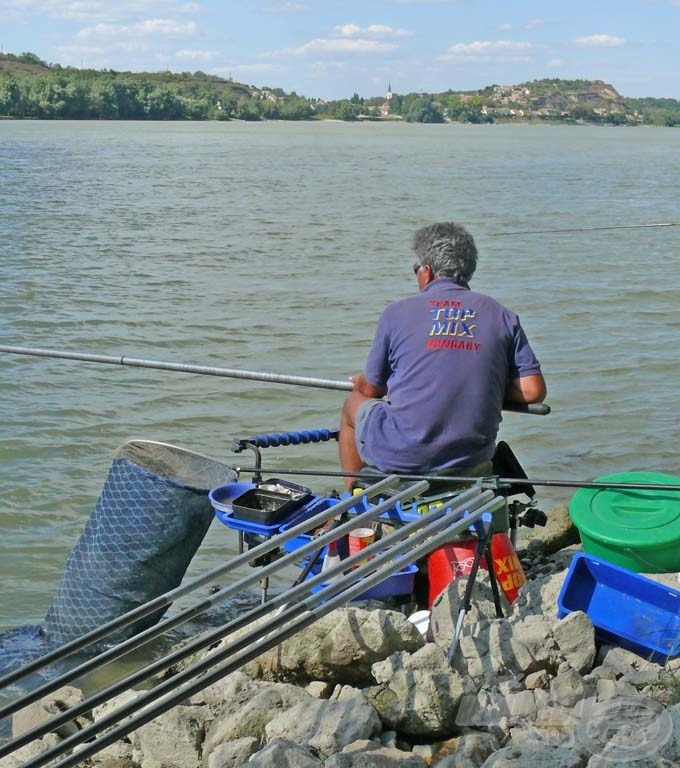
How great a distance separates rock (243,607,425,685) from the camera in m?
3.73

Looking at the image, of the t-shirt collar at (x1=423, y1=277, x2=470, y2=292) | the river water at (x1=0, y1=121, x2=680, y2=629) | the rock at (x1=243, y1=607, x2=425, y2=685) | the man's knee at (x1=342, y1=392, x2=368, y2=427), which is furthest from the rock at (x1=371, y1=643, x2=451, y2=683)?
the river water at (x1=0, y1=121, x2=680, y2=629)

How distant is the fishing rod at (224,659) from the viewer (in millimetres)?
2475

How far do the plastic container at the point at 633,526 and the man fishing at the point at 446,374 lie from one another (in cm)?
47

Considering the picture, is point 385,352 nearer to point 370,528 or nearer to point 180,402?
point 370,528

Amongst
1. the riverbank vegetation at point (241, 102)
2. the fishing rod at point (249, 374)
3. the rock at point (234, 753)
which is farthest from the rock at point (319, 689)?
the riverbank vegetation at point (241, 102)

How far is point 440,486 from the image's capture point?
4418 mm

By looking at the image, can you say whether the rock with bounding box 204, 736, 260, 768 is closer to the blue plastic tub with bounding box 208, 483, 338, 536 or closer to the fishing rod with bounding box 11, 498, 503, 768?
the fishing rod with bounding box 11, 498, 503, 768

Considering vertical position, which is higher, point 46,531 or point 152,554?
point 152,554

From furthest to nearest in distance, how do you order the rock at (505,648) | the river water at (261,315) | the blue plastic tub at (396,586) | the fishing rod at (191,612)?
1. the river water at (261,315)
2. the blue plastic tub at (396,586)
3. the rock at (505,648)
4. the fishing rod at (191,612)

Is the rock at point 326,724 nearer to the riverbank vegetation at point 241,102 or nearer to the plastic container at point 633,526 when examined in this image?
the plastic container at point 633,526

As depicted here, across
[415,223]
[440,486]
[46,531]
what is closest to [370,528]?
[440,486]

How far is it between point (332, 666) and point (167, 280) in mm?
12341

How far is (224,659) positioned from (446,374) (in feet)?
5.85

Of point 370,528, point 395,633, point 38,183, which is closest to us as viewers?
point 395,633
